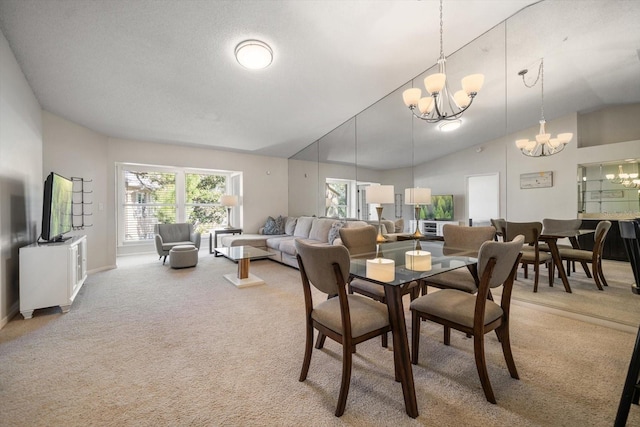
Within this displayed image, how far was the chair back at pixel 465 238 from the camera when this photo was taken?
2.43 metres

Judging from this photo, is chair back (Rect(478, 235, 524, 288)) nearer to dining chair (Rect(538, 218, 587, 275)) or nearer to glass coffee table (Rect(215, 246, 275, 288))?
dining chair (Rect(538, 218, 587, 275))

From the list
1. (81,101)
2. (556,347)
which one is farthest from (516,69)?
(81,101)

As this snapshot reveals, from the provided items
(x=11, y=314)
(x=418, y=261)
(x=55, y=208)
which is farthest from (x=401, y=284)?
(x=11, y=314)

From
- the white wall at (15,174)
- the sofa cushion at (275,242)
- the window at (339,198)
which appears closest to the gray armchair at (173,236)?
the sofa cushion at (275,242)

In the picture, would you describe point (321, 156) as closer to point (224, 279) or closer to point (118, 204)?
point (224, 279)

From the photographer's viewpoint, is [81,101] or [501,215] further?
[81,101]

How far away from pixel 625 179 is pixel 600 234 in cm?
56

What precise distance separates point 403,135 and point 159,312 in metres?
4.28

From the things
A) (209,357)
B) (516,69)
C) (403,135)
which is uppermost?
(516,69)

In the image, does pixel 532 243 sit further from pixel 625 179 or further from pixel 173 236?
pixel 173 236

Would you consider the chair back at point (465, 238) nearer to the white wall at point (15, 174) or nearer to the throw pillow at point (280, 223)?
the white wall at point (15, 174)

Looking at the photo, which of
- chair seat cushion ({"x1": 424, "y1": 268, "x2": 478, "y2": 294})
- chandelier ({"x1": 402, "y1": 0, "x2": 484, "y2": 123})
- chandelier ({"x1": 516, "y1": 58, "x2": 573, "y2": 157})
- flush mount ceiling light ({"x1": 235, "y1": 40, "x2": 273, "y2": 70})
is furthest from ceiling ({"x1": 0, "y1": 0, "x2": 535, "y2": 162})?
chair seat cushion ({"x1": 424, "y1": 268, "x2": 478, "y2": 294})

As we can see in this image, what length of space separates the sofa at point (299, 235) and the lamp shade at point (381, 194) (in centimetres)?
98

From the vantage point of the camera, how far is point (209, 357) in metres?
1.89
